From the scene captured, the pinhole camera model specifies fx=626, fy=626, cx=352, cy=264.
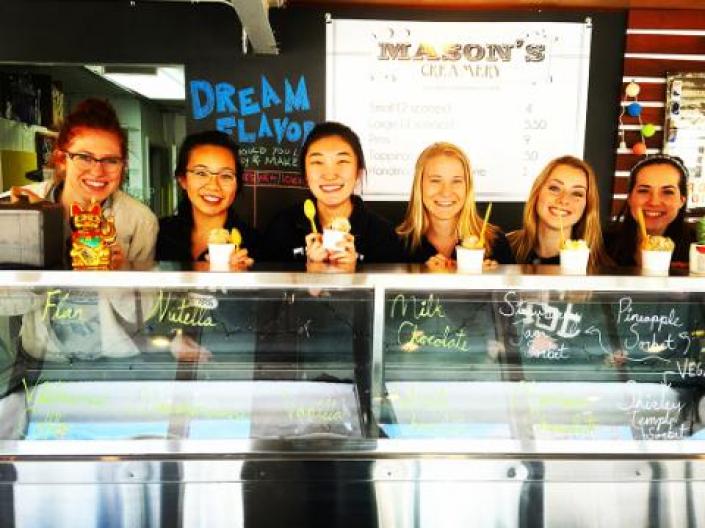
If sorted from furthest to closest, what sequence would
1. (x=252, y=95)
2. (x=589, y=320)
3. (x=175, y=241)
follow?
(x=252, y=95) < (x=175, y=241) < (x=589, y=320)

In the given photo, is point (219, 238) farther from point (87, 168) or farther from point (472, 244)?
point (87, 168)

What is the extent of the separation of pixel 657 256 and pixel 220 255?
4.22 feet

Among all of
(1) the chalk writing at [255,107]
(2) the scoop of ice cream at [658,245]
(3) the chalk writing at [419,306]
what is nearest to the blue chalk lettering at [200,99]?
(1) the chalk writing at [255,107]

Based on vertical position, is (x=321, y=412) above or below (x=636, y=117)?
below

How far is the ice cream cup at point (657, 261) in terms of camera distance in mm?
1848

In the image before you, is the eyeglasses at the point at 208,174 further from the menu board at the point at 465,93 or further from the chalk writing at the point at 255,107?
the menu board at the point at 465,93

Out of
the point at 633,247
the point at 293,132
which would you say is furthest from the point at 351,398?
the point at 293,132

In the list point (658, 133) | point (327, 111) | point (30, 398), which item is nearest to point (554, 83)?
point (658, 133)

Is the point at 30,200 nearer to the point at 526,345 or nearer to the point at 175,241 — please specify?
the point at 175,241

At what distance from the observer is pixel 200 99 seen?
11.3ft

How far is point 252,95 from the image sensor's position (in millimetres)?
3443

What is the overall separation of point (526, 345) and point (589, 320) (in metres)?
0.20

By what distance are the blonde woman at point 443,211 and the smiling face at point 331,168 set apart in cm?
28

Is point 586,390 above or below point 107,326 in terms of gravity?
below
